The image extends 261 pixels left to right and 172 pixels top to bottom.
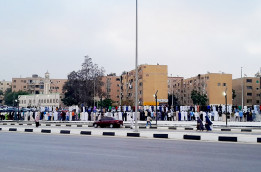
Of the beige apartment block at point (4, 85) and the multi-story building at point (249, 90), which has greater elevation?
the beige apartment block at point (4, 85)

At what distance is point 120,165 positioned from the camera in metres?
A: 9.50

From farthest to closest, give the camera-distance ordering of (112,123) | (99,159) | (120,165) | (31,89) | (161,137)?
1. (31,89)
2. (112,123)
3. (161,137)
4. (99,159)
5. (120,165)

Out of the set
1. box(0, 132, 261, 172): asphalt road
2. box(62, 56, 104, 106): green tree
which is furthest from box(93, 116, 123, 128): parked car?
box(62, 56, 104, 106): green tree

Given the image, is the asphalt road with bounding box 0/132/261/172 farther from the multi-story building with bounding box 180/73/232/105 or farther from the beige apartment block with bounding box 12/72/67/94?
the beige apartment block with bounding box 12/72/67/94

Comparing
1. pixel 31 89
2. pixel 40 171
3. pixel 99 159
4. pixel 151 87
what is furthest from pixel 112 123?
pixel 31 89

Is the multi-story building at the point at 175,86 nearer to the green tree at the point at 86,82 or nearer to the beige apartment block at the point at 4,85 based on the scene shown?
the green tree at the point at 86,82

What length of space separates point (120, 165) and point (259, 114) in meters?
37.0

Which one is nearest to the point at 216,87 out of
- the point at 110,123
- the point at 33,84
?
the point at 110,123

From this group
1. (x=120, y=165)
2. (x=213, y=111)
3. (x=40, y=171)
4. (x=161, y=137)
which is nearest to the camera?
(x=40, y=171)

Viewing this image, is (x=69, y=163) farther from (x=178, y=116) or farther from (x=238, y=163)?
(x=178, y=116)

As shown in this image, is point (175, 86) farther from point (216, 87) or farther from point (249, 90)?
point (216, 87)

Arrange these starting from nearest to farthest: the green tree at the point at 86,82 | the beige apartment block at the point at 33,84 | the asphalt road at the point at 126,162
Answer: the asphalt road at the point at 126,162 → the green tree at the point at 86,82 → the beige apartment block at the point at 33,84

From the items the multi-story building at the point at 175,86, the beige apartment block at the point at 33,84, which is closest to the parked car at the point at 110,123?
the multi-story building at the point at 175,86

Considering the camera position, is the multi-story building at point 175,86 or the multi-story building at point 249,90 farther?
the multi-story building at point 175,86
